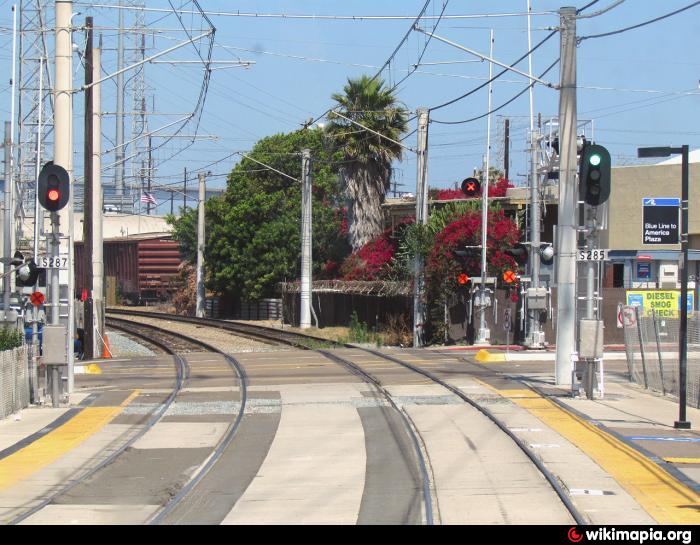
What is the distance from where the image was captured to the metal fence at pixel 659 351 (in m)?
20.5

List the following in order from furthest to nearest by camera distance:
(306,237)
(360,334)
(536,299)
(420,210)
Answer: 1. (306,237)
2. (360,334)
3. (420,210)
4. (536,299)

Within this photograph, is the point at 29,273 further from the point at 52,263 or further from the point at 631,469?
the point at 631,469

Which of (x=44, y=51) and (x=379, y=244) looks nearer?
(x=44, y=51)

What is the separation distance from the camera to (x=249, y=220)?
6056cm

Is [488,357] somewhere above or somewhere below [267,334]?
above

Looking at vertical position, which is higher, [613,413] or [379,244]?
[379,244]

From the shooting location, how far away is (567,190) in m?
21.2

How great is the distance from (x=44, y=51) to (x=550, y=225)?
23986mm

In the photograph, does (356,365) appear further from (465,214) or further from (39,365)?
(465,214)

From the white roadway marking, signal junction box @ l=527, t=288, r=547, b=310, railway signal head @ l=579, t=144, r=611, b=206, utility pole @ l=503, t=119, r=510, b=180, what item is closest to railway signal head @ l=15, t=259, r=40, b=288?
the white roadway marking

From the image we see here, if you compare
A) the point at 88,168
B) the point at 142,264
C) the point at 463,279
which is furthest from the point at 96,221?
the point at 142,264

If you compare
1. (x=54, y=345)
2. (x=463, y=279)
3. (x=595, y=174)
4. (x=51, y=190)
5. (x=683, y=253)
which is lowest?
(x=54, y=345)

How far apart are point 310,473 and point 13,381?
767cm
